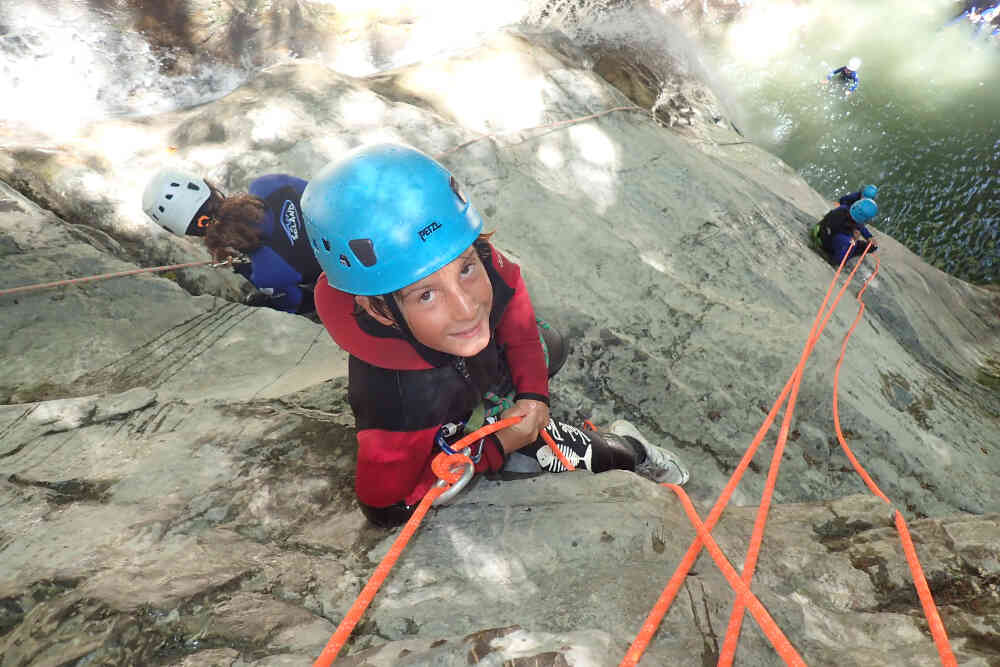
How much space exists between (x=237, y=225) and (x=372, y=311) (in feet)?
6.53

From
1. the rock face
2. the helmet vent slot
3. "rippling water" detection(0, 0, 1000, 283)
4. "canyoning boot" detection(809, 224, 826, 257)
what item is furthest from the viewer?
"rippling water" detection(0, 0, 1000, 283)

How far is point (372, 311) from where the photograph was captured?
6.34 feet

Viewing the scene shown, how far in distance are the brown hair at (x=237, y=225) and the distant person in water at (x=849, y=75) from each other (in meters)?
14.7

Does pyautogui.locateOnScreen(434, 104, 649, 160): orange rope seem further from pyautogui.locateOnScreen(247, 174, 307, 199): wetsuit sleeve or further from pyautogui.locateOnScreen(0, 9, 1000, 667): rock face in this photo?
pyautogui.locateOnScreen(247, 174, 307, 199): wetsuit sleeve

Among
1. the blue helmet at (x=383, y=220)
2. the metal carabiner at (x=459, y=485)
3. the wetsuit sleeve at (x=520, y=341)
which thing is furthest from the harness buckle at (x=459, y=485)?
the blue helmet at (x=383, y=220)

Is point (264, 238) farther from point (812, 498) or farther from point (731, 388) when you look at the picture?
point (812, 498)

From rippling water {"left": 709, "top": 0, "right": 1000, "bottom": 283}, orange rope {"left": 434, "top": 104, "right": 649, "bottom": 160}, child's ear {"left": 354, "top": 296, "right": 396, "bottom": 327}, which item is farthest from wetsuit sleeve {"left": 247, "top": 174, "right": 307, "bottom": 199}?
rippling water {"left": 709, "top": 0, "right": 1000, "bottom": 283}

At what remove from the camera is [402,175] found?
70.7 inches

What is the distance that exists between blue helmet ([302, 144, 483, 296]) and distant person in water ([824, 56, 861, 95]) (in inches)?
590

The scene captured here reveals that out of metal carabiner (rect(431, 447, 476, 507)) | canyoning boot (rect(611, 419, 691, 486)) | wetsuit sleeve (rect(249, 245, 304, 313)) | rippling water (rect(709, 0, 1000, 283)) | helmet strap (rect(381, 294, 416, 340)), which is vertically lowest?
wetsuit sleeve (rect(249, 245, 304, 313))

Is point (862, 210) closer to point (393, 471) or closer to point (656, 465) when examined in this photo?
point (656, 465)

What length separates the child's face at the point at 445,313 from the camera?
1.79m

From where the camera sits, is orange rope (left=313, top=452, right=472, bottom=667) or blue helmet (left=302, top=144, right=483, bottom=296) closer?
orange rope (left=313, top=452, right=472, bottom=667)

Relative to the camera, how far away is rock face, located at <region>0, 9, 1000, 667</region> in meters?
1.57
